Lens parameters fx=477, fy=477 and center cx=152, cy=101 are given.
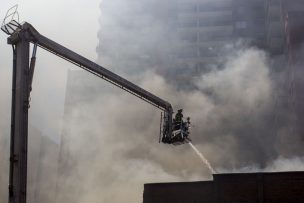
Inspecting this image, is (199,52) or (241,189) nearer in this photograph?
(241,189)

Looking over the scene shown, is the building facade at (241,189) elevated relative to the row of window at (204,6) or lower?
lower

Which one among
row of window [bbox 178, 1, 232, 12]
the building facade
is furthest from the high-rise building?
the building facade

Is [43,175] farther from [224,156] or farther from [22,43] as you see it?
[22,43]

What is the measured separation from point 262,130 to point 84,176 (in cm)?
1600

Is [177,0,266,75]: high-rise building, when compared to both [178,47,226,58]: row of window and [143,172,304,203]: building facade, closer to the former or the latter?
[178,47,226,58]: row of window

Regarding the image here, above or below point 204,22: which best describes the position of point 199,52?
below

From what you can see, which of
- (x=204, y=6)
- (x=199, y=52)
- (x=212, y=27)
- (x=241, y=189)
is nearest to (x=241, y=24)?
(x=212, y=27)

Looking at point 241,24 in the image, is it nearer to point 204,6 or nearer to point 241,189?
point 204,6

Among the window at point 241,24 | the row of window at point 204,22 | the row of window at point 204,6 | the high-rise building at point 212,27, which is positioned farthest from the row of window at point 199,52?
the row of window at point 204,6

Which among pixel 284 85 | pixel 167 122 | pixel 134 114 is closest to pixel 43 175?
pixel 134 114

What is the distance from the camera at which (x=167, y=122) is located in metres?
17.8

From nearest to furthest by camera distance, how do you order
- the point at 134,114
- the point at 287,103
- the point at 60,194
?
1. the point at 287,103
2. the point at 134,114
3. the point at 60,194

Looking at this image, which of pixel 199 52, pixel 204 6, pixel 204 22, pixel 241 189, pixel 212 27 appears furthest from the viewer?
pixel 204 6

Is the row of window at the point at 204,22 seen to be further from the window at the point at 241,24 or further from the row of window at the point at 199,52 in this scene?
the row of window at the point at 199,52
